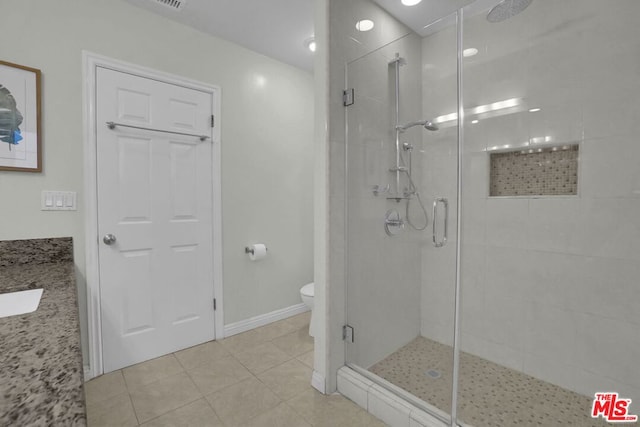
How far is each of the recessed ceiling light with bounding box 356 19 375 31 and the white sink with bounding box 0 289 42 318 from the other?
2.14 metres

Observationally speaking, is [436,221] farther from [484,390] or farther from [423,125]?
[484,390]

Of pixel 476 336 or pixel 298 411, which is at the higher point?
pixel 476 336

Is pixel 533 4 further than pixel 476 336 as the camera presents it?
No

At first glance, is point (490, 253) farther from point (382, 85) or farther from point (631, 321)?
point (382, 85)

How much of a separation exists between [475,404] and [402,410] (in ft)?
1.43

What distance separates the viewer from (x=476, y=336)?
1.96 meters

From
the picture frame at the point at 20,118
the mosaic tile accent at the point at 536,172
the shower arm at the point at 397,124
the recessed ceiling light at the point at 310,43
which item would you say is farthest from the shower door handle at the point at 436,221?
the picture frame at the point at 20,118

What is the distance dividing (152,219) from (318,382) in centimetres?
157

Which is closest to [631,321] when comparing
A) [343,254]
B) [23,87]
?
[343,254]

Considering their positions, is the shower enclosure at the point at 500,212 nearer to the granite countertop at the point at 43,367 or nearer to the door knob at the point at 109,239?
the granite countertop at the point at 43,367

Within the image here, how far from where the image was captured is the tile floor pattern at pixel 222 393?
1.58m

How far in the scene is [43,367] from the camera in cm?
58

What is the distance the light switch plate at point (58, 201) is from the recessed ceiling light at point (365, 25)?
6.77 feet

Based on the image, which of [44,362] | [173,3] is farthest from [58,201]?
[44,362]
